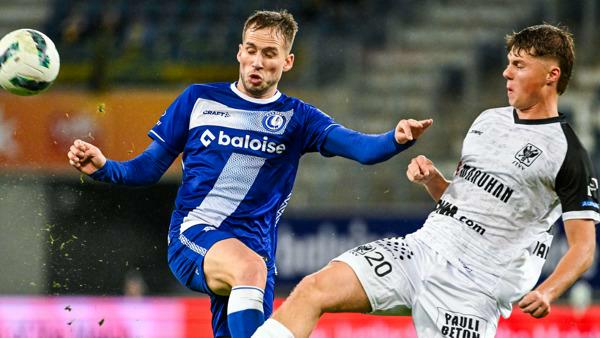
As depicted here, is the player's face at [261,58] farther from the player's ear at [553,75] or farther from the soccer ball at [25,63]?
the player's ear at [553,75]

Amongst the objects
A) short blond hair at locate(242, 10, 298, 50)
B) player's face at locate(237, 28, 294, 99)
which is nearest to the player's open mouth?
player's face at locate(237, 28, 294, 99)

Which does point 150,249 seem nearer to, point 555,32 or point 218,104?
point 218,104

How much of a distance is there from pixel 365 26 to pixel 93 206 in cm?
483

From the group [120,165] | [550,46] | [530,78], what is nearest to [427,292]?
[530,78]

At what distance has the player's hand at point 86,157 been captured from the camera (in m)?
5.11

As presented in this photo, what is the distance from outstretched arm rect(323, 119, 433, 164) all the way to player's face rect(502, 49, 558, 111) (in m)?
0.50

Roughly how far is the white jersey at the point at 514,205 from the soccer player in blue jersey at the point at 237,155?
44 centimetres

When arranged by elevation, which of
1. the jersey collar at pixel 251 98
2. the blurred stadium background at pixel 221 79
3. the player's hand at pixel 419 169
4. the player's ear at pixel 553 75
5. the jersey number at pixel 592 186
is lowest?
the blurred stadium background at pixel 221 79

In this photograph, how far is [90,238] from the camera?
7148 mm

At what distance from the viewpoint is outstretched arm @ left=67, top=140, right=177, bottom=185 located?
16.8 feet

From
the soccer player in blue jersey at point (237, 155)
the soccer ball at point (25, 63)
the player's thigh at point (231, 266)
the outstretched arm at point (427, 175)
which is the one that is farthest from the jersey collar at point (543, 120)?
the soccer ball at point (25, 63)

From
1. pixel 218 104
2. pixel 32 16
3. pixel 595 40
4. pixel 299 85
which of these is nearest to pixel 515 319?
pixel 218 104

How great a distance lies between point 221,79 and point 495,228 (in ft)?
25.3

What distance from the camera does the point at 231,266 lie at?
15.9 ft
